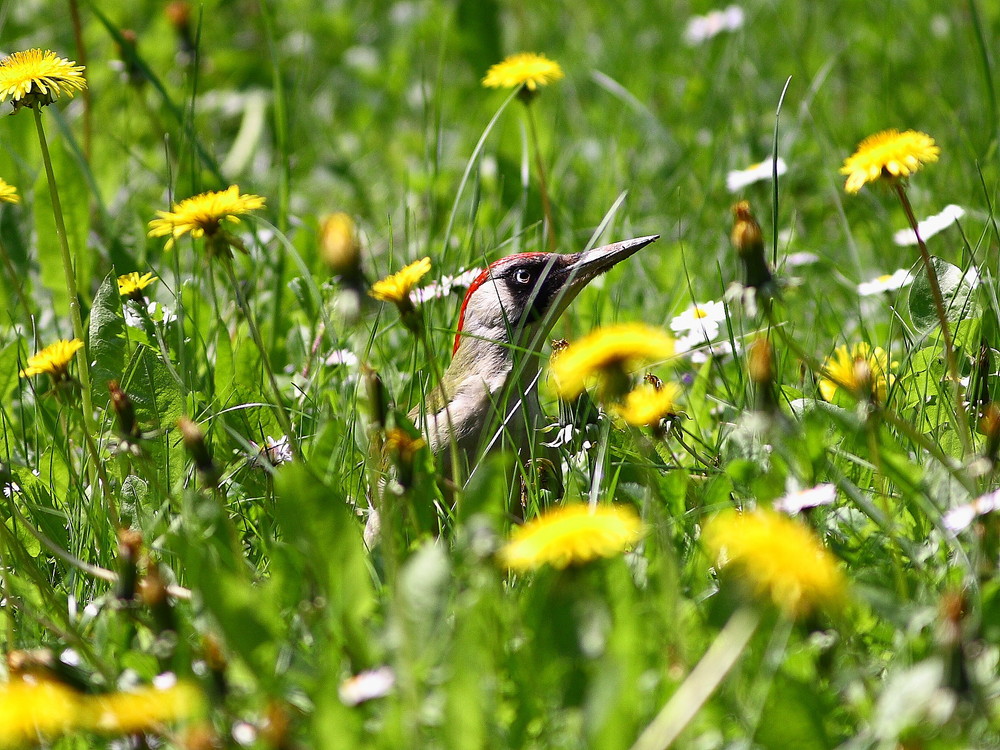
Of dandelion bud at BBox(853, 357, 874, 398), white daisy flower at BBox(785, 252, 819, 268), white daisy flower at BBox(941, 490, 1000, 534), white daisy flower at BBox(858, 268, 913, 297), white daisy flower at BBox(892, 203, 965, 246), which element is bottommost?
white daisy flower at BBox(785, 252, 819, 268)

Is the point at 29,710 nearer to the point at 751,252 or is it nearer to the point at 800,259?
the point at 751,252

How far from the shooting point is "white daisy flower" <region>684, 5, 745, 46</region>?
6117 mm

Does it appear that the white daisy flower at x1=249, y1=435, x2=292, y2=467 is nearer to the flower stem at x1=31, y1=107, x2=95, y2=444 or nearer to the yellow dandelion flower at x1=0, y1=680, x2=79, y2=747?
the flower stem at x1=31, y1=107, x2=95, y2=444

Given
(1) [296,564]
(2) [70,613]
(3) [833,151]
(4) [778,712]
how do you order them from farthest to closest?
1. (3) [833,151]
2. (2) [70,613]
3. (1) [296,564]
4. (4) [778,712]

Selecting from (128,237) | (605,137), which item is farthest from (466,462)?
(605,137)

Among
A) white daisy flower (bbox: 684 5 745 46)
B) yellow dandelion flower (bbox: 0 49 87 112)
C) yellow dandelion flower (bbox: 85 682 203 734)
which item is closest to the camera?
yellow dandelion flower (bbox: 85 682 203 734)

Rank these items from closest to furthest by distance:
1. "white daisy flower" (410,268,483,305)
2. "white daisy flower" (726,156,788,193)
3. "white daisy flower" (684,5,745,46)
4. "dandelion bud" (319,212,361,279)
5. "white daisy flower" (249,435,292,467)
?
"dandelion bud" (319,212,361,279) < "white daisy flower" (249,435,292,467) < "white daisy flower" (410,268,483,305) < "white daisy flower" (726,156,788,193) < "white daisy flower" (684,5,745,46)

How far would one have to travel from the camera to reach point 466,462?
11.1 feet

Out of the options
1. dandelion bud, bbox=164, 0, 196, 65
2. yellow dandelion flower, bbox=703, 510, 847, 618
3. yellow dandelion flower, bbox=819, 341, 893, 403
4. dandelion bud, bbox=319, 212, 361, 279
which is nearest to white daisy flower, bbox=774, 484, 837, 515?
yellow dandelion flower, bbox=819, 341, 893, 403

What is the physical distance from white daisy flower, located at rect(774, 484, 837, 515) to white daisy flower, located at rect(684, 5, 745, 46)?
400 cm

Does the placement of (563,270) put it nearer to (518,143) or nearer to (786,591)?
(518,143)

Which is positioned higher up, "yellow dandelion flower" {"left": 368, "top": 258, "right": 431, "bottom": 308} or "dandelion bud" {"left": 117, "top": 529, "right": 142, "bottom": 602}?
"yellow dandelion flower" {"left": 368, "top": 258, "right": 431, "bottom": 308}

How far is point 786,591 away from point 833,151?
3782mm

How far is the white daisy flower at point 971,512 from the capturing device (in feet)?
7.17
